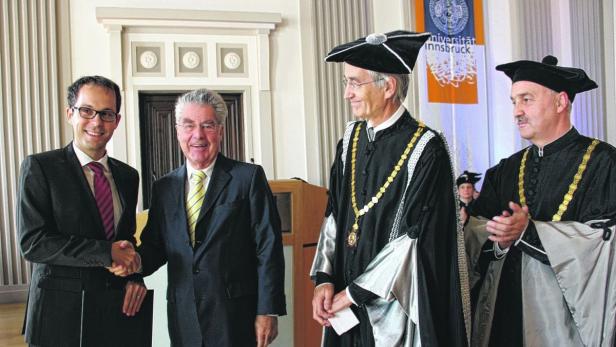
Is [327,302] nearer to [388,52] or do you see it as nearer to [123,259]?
[123,259]

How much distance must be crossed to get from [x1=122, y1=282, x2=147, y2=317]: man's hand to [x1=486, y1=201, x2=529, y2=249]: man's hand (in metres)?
1.23

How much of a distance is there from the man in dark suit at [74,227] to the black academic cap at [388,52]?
A: 0.88m

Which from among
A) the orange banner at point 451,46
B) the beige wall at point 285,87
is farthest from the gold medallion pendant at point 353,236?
the orange banner at point 451,46

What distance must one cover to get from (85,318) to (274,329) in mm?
629

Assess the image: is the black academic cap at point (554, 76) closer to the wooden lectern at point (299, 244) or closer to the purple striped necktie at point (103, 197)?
the wooden lectern at point (299, 244)

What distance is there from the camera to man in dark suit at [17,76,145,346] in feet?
5.97

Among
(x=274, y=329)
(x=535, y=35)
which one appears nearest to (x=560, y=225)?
(x=274, y=329)

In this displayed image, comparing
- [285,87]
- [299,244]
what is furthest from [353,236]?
[285,87]

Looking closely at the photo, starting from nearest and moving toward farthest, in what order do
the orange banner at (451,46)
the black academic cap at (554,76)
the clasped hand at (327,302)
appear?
the clasped hand at (327,302), the black academic cap at (554,76), the orange banner at (451,46)

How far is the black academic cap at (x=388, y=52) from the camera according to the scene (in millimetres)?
→ 1869

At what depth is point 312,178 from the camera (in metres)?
7.44

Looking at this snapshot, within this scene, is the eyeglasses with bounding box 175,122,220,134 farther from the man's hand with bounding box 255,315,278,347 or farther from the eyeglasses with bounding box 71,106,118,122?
the man's hand with bounding box 255,315,278,347

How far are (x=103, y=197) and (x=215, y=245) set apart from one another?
1.41ft

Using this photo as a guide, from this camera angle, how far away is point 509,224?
199 centimetres
